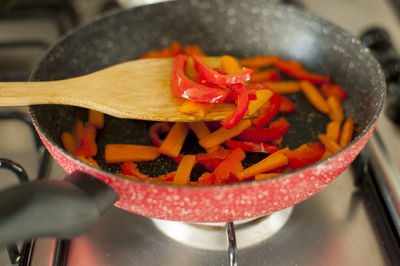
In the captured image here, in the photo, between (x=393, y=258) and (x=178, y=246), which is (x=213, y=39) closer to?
(x=178, y=246)

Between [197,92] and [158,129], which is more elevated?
[197,92]

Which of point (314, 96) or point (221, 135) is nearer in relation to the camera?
point (221, 135)

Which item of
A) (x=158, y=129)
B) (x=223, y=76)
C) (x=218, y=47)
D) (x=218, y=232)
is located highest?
(x=223, y=76)

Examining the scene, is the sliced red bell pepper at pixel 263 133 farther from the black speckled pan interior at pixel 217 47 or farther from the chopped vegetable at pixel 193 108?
the chopped vegetable at pixel 193 108

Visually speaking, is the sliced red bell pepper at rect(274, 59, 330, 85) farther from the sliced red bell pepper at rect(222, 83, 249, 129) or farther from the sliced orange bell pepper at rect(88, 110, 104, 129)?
the sliced orange bell pepper at rect(88, 110, 104, 129)

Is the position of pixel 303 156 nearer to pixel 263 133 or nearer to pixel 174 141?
pixel 263 133

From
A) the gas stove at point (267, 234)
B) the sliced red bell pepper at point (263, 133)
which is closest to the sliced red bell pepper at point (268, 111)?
the sliced red bell pepper at point (263, 133)

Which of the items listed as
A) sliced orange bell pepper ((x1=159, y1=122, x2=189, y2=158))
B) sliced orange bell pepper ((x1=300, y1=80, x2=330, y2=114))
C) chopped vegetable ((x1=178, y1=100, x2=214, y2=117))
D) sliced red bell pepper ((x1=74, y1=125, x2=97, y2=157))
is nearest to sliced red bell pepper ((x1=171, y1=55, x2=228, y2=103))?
chopped vegetable ((x1=178, y1=100, x2=214, y2=117))

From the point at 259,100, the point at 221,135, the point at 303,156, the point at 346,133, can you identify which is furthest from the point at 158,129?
the point at 346,133
